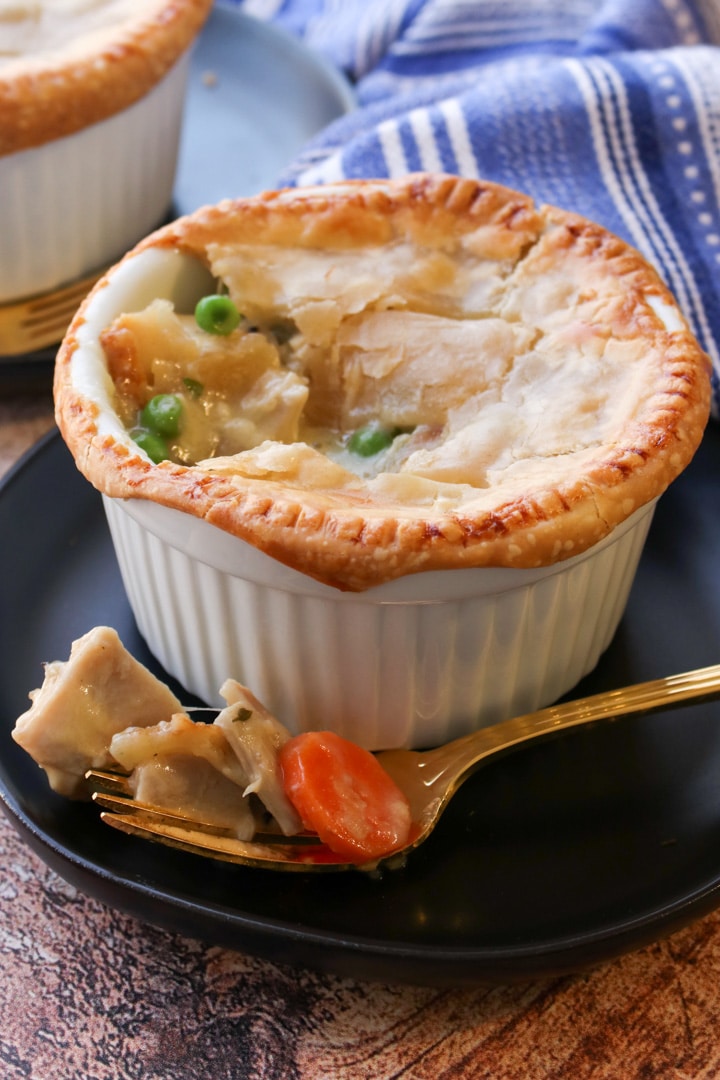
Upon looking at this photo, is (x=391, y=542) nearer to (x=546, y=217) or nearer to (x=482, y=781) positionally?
(x=482, y=781)

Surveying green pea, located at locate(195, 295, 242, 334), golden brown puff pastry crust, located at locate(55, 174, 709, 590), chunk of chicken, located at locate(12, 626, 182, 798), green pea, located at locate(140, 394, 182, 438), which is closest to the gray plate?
golden brown puff pastry crust, located at locate(55, 174, 709, 590)

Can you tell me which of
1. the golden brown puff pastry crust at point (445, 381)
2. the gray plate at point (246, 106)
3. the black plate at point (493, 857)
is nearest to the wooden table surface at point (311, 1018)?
the black plate at point (493, 857)

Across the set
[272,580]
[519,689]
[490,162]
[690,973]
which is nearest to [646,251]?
[490,162]

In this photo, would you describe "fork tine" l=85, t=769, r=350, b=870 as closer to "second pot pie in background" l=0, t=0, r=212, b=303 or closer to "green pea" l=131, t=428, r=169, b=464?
"green pea" l=131, t=428, r=169, b=464

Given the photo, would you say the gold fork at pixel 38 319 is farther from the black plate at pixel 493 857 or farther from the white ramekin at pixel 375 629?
the white ramekin at pixel 375 629

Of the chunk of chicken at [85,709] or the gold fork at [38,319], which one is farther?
the gold fork at [38,319]

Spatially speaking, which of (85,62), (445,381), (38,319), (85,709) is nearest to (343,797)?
(85,709)

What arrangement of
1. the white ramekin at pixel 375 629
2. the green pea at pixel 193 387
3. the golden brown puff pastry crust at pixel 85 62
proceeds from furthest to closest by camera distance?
1. the golden brown puff pastry crust at pixel 85 62
2. the green pea at pixel 193 387
3. the white ramekin at pixel 375 629
